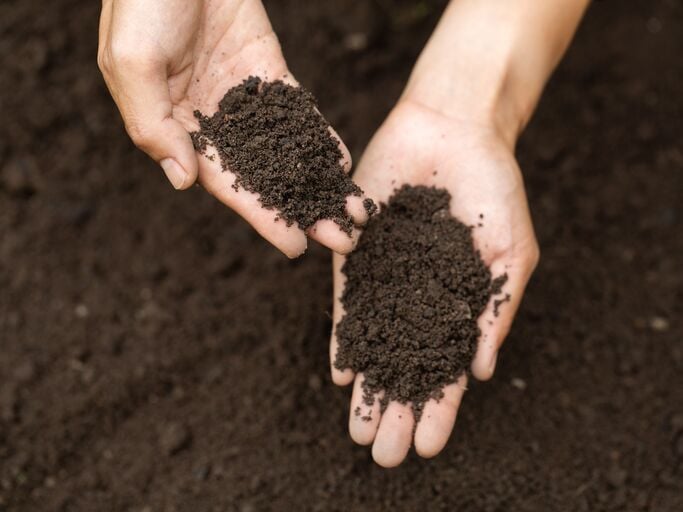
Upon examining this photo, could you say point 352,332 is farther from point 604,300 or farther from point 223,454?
point 604,300

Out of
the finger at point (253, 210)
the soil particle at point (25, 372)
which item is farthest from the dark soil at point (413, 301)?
the soil particle at point (25, 372)

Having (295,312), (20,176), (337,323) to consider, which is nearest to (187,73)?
(337,323)

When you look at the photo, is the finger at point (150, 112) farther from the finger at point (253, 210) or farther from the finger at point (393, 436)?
the finger at point (393, 436)

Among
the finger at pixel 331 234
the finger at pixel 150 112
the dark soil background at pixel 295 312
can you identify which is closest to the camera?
the finger at pixel 150 112

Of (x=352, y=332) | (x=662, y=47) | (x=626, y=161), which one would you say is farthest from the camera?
(x=662, y=47)

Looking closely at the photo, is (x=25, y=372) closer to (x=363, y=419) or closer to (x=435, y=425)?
(x=363, y=419)

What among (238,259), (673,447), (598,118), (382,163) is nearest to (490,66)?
(382,163)
